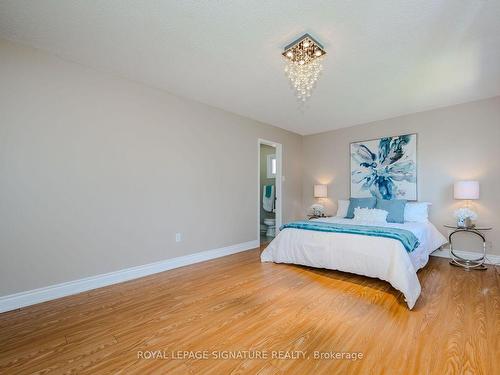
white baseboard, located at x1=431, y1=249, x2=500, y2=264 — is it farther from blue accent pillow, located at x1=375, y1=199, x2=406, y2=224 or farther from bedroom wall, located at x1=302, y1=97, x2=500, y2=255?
blue accent pillow, located at x1=375, y1=199, x2=406, y2=224

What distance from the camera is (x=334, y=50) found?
7.97 ft

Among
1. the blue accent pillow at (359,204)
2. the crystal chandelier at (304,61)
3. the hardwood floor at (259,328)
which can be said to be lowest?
the hardwood floor at (259,328)

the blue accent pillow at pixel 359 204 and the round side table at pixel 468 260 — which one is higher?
the blue accent pillow at pixel 359 204

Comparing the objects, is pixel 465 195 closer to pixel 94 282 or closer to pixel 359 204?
pixel 359 204

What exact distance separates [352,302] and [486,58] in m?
2.91

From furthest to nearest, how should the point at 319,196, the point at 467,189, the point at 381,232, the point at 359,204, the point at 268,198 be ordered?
the point at 268,198
the point at 319,196
the point at 359,204
the point at 467,189
the point at 381,232

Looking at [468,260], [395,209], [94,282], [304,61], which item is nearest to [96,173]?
[94,282]

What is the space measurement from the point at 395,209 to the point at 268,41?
326 cm

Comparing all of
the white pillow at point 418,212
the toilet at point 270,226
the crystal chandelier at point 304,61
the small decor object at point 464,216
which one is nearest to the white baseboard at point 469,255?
the small decor object at point 464,216

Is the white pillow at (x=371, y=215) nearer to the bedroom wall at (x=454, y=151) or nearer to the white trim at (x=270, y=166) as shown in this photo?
the bedroom wall at (x=454, y=151)

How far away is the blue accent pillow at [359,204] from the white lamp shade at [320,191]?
0.73 metres

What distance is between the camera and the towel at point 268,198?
607cm

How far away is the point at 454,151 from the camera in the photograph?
395 cm

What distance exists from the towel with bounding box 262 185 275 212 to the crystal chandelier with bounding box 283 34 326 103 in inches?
127
